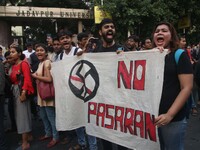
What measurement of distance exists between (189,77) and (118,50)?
928mm

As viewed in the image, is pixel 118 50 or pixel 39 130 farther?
pixel 39 130

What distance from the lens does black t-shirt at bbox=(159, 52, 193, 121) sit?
2184mm

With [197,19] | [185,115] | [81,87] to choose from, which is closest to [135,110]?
[185,115]

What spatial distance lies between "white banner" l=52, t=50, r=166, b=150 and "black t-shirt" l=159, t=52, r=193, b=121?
51 mm

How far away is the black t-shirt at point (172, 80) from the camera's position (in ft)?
7.16

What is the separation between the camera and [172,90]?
226cm

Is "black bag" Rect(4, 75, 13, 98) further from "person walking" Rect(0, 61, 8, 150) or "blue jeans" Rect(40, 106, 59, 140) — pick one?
"blue jeans" Rect(40, 106, 59, 140)

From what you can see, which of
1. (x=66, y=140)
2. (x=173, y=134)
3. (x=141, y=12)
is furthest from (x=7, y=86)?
(x=141, y=12)

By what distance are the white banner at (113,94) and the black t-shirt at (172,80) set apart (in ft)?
0.17

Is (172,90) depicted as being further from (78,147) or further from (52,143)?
(52,143)

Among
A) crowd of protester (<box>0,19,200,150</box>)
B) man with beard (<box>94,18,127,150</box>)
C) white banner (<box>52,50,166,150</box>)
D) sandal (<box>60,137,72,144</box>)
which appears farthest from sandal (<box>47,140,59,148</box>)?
man with beard (<box>94,18,127,150</box>)

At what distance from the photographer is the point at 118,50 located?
115 inches

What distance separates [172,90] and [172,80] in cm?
8

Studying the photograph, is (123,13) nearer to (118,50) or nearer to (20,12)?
(20,12)
